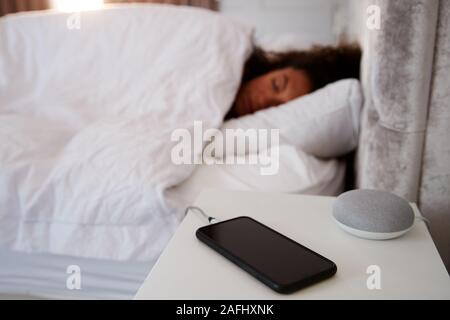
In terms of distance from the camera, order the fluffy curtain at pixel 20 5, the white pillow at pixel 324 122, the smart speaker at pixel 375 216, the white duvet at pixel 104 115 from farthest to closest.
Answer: the fluffy curtain at pixel 20 5 → the white pillow at pixel 324 122 → the white duvet at pixel 104 115 → the smart speaker at pixel 375 216

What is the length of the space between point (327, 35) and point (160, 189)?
1.63 metres

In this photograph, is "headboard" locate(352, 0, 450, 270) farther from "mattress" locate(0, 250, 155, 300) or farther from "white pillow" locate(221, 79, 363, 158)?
"mattress" locate(0, 250, 155, 300)

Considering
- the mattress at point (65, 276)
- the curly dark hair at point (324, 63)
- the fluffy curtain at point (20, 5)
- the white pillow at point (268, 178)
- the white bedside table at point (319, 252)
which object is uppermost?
the fluffy curtain at point (20, 5)

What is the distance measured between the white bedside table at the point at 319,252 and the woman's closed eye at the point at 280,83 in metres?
0.64

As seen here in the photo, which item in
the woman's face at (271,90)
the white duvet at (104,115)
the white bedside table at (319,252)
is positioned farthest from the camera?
the woman's face at (271,90)

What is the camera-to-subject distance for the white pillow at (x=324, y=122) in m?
1.15

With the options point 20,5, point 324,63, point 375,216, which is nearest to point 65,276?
point 375,216

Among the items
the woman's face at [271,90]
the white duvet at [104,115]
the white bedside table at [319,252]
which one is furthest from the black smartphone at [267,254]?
the woman's face at [271,90]

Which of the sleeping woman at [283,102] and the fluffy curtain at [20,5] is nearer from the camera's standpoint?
the sleeping woman at [283,102]

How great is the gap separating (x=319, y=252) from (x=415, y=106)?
351mm

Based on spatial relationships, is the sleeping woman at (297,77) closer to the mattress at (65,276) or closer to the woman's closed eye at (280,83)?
the woman's closed eye at (280,83)

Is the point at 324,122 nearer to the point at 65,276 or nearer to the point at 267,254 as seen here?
the point at 267,254

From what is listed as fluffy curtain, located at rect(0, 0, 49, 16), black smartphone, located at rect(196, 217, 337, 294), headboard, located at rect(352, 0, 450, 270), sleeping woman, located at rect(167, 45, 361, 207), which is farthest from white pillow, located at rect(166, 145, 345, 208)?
fluffy curtain, located at rect(0, 0, 49, 16)

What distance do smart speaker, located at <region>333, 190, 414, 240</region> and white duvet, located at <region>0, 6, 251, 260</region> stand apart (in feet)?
1.29
